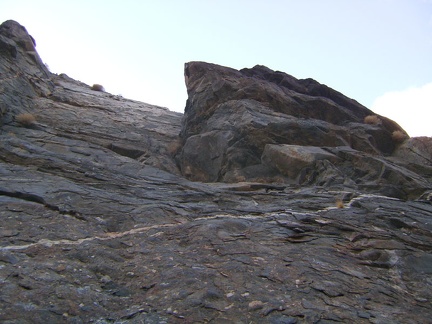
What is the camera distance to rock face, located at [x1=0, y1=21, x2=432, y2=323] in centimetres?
793

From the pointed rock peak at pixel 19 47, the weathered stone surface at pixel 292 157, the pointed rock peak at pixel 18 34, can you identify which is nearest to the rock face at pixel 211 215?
the weathered stone surface at pixel 292 157

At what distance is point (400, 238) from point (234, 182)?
7546mm

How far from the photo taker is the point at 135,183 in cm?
1438

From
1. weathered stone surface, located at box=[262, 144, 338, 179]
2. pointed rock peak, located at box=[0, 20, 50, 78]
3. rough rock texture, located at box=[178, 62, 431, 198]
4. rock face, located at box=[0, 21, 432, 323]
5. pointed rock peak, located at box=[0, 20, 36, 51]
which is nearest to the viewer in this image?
rock face, located at box=[0, 21, 432, 323]

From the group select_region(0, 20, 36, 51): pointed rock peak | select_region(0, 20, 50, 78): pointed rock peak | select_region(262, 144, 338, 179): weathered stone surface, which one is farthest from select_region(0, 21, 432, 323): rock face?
select_region(0, 20, 36, 51): pointed rock peak

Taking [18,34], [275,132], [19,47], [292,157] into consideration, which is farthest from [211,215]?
[18,34]

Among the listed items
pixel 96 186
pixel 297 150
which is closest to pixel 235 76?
pixel 297 150

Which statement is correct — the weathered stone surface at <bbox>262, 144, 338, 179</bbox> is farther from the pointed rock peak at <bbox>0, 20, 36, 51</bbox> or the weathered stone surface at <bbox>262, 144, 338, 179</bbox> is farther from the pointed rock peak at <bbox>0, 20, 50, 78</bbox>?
the pointed rock peak at <bbox>0, 20, 36, 51</bbox>

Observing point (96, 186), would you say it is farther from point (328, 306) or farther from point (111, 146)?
point (328, 306)

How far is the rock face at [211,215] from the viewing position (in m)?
7.93

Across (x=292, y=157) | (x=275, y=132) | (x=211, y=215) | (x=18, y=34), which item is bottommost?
(x=211, y=215)

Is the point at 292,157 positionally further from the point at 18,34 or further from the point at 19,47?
the point at 18,34

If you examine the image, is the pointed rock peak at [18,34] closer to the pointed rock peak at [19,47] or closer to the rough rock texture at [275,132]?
the pointed rock peak at [19,47]

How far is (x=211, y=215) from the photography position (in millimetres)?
12414
